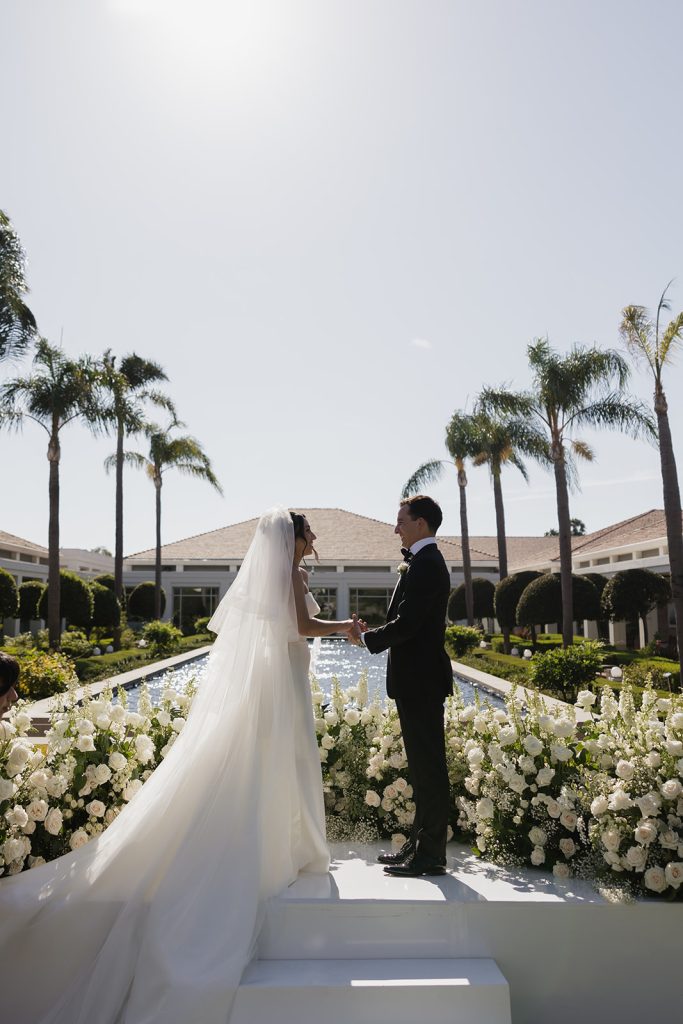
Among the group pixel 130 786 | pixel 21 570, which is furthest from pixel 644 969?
pixel 21 570

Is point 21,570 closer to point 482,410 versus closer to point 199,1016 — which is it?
point 482,410

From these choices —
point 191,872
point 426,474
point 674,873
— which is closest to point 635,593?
point 426,474

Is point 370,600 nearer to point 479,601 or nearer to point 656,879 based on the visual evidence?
point 479,601

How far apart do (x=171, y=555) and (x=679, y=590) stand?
3210 centimetres

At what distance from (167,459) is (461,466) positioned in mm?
12100

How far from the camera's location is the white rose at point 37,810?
345cm

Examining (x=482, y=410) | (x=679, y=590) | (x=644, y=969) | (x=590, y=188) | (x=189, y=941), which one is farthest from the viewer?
(x=482, y=410)

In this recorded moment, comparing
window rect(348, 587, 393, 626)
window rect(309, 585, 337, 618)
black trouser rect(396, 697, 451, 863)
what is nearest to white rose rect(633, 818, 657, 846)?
black trouser rect(396, 697, 451, 863)

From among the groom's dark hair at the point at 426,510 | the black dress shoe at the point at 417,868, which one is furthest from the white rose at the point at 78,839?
the groom's dark hair at the point at 426,510

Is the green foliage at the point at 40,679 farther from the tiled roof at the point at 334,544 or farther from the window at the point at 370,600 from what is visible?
the window at the point at 370,600

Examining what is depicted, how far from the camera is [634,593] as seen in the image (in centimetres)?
2084

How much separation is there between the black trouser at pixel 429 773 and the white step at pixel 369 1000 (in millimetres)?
751

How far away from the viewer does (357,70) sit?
7.17m

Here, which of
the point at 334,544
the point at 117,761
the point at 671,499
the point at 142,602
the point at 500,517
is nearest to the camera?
the point at 117,761
